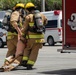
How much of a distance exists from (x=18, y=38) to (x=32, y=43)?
0.53m

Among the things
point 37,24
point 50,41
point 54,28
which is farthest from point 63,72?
point 50,41

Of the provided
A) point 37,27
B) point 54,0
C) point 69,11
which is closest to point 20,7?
point 37,27

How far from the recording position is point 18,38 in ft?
40.1

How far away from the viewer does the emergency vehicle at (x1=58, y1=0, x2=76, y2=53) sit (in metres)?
11.0

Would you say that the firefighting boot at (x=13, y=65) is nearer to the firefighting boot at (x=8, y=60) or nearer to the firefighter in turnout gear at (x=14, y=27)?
the firefighting boot at (x=8, y=60)

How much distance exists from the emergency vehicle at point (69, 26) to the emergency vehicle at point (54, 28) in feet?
51.4

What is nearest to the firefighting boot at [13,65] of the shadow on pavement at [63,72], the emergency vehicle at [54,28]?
the shadow on pavement at [63,72]

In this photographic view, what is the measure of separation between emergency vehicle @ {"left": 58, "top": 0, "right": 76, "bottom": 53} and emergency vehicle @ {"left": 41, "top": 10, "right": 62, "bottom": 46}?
15.7 meters

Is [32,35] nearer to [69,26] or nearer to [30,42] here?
[30,42]

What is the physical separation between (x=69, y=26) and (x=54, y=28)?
639 inches

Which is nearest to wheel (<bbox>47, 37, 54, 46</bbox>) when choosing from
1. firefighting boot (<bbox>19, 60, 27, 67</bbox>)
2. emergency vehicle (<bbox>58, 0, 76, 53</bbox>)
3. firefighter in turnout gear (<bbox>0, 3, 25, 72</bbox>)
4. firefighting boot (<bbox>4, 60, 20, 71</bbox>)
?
firefighter in turnout gear (<bbox>0, 3, 25, 72</bbox>)

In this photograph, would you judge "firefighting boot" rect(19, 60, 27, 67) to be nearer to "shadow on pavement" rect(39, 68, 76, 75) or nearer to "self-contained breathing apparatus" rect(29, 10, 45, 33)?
"shadow on pavement" rect(39, 68, 76, 75)

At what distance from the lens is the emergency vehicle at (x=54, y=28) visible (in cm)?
2709

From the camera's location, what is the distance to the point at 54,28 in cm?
2742
